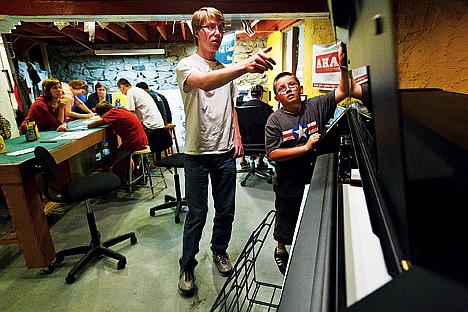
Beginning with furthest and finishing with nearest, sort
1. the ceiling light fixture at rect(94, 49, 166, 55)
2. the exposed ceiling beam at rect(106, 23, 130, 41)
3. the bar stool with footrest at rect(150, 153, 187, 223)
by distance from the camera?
the ceiling light fixture at rect(94, 49, 166, 55)
the exposed ceiling beam at rect(106, 23, 130, 41)
the bar stool with footrest at rect(150, 153, 187, 223)

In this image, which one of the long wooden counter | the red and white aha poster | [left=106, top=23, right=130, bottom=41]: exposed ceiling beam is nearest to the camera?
the long wooden counter

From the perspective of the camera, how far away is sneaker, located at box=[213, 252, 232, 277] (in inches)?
75.2

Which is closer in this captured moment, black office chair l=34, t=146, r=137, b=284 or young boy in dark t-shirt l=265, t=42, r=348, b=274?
young boy in dark t-shirt l=265, t=42, r=348, b=274

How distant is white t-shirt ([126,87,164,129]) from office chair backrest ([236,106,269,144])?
1528 millimetres

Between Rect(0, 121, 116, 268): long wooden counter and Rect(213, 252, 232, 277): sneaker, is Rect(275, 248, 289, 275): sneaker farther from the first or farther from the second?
Rect(0, 121, 116, 268): long wooden counter

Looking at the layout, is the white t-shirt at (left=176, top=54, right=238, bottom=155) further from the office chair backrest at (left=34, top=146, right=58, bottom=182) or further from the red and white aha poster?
the red and white aha poster

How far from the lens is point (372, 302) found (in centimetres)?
22

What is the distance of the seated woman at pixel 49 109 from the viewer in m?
2.98

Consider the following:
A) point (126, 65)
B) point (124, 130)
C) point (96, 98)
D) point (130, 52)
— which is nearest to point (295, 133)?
point (124, 130)

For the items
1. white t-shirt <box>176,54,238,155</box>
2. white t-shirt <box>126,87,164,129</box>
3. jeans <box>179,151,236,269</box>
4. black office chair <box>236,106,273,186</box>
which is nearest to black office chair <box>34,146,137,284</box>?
jeans <box>179,151,236,269</box>

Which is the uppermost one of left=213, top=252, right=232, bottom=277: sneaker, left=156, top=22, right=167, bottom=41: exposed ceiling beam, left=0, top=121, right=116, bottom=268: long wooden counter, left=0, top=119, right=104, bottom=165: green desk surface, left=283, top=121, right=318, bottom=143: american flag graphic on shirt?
left=156, top=22, right=167, bottom=41: exposed ceiling beam

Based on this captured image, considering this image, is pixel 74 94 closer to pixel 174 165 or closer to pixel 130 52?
pixel 130 52

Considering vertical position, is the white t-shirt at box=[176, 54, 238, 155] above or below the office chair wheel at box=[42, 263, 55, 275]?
above

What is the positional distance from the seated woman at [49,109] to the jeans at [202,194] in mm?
2303
